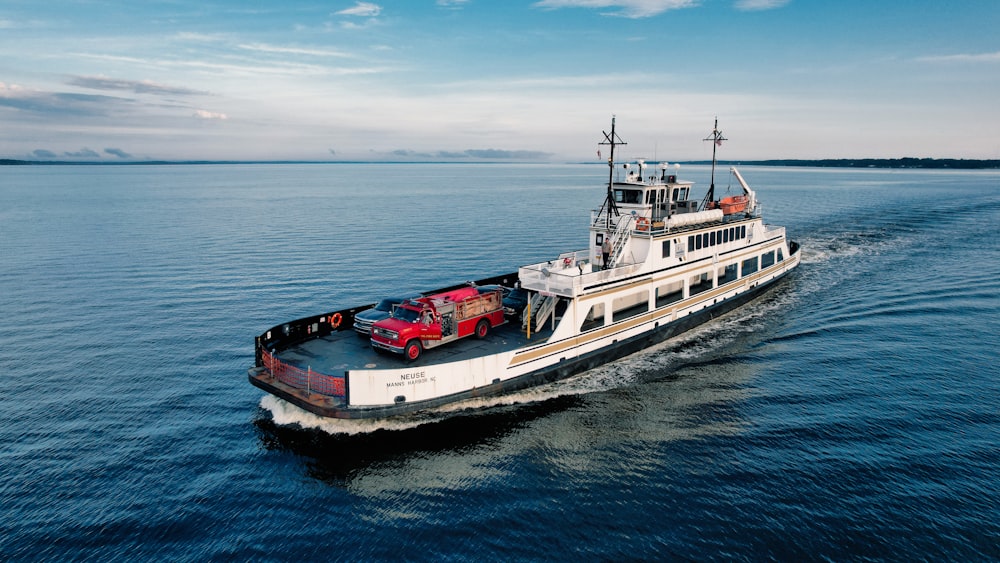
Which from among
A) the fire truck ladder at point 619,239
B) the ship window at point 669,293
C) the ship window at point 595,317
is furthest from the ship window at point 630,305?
the fire truck ladder at point 619,239

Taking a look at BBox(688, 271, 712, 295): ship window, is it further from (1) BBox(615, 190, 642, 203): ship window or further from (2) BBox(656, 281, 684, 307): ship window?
(1) BBox(615, 190, 642, 203): ship window

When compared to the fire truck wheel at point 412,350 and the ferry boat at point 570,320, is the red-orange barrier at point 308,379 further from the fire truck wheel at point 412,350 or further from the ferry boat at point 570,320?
the fire truck wheel at point 412,350

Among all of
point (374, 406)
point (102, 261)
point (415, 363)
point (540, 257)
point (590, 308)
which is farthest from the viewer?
point (540, 257)

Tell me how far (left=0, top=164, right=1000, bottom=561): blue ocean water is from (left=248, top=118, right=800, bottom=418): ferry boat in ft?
A: 4.72

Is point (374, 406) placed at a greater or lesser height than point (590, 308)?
lesser

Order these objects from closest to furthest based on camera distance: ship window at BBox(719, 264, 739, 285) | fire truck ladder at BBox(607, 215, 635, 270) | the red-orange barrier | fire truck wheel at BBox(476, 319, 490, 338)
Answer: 1. the red-orange barrier
2. fire truck wheel at BBox(476, 319, 490, 338)
3. fire truck ladder at BBox(607, 215, 635, 270)
4. ship window at BBox(719, 264, 739, 285)

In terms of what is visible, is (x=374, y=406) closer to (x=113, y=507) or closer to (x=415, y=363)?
(x=415, y=363)

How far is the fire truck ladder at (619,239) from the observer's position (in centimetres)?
3241

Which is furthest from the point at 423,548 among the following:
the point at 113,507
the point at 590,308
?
the point at 590,308

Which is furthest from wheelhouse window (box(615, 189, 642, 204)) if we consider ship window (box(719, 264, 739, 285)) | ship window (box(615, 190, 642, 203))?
ship window (box(719, 264, 739, 285))

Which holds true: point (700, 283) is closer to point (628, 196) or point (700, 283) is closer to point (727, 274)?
point (727, 274)

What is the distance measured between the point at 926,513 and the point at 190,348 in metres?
33.6

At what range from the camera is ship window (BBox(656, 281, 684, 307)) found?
1310 inches

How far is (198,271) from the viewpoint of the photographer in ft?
164
